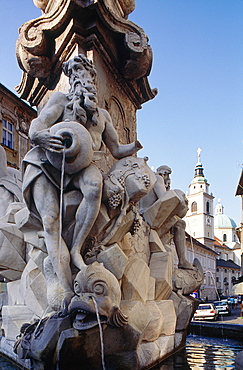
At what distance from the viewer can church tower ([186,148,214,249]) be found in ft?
288

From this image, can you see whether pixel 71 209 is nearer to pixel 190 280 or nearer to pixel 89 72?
pixel 89 72

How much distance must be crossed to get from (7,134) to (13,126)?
3.22 feet

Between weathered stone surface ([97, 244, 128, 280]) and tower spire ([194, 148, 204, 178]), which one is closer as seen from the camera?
weathered stone surface ([97, 244, 128, 280])

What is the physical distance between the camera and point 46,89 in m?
6.12

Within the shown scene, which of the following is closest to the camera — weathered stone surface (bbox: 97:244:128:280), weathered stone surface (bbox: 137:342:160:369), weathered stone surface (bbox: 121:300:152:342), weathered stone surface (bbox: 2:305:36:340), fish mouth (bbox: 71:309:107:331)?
fish mouth (bbox: 71:309:107:331)

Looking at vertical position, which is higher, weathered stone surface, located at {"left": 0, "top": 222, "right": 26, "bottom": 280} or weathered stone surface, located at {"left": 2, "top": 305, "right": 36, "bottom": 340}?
weathered stone surface, located at {"left": 0, "top": 222, "right": 26, "bottom": 280}

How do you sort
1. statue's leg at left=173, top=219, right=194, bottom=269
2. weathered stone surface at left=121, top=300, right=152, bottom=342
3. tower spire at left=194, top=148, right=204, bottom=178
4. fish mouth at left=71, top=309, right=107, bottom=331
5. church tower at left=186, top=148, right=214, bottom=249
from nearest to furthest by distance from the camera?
1. fish mouth at left=71, top=309, right=107, bottom=331
2. weathered stone surface at left=121, top=300, right=152, bottom=342
3. statue's leg at left=173, top=219, right=194, bottom=269
4. church tower at left=186, top=148, right=214, bottom=249
5. tower spire at left=194, top=148, right=204, bottom=178

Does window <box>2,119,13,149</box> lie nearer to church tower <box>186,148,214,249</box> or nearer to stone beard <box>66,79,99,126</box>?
stone beard <box>66,79,99,126</box>

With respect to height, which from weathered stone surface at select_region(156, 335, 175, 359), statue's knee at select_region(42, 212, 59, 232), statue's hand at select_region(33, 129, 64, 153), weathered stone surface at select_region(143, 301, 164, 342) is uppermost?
statue's hand at select_region(33, 129, 64, 153)

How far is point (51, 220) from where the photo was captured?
3.82 meters

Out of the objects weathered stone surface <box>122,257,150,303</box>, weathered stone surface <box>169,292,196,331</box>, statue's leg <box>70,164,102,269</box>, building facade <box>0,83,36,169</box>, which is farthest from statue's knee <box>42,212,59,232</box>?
building facade <box>0,83,36,169</box>

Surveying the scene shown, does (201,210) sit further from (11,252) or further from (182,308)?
(11,252)

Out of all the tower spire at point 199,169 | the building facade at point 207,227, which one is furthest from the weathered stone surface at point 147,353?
the tower spire at point 199,169

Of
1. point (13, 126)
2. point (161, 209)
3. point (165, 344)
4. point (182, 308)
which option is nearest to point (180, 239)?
point (161, 209)
